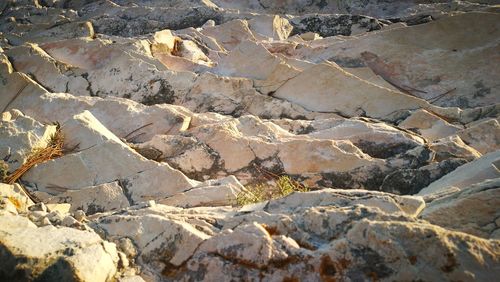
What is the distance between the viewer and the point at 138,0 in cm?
2142

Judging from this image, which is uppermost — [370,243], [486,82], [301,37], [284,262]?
[370,243]

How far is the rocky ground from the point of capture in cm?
256

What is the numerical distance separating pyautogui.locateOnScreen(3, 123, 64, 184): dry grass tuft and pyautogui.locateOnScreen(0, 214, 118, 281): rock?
264 centimetres

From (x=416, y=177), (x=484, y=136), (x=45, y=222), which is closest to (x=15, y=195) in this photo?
(x=45, y=222)

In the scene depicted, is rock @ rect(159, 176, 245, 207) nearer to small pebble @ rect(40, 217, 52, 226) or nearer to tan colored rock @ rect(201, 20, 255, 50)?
small pebble @ rect(40, 217, 52, 226)

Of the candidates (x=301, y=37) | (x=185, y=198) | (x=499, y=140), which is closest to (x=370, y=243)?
(x=185, y=198)

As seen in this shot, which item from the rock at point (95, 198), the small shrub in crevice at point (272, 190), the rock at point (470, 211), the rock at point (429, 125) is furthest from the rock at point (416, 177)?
the rock at point (95, 198)

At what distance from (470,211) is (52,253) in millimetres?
2839

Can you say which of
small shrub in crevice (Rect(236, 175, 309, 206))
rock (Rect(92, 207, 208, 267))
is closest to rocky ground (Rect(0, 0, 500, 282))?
rock (Rect(92, 207, 208, 267))

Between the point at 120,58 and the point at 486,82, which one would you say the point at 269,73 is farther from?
the point at 486,82

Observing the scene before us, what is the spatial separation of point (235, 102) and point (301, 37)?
204 inches

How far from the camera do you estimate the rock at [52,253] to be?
98.3 inches

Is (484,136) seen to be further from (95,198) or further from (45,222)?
(45,222)

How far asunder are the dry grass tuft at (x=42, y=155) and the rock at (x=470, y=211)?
4.84m
